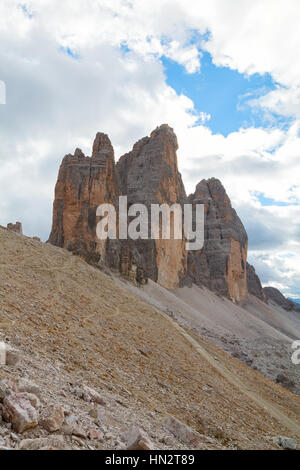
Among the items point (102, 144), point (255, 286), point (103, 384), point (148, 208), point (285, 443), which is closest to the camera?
point (103, 384)

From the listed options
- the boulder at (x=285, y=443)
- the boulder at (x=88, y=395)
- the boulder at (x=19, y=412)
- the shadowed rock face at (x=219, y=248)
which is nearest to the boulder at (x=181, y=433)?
the boulder at (x=88, y=395)

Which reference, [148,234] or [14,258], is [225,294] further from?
[14,258]

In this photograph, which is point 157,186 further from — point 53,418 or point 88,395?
point 53,418

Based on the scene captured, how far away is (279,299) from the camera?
122 meters

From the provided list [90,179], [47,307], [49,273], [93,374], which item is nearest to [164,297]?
[90,179]

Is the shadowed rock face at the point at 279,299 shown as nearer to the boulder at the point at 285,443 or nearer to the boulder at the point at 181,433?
the boulder at the point at 285,443

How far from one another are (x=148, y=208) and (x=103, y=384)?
54224 mm

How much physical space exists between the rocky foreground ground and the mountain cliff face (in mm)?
22552

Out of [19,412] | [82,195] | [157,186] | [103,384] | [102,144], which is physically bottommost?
[103,384]

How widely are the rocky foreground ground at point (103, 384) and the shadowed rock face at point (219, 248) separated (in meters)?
58.9

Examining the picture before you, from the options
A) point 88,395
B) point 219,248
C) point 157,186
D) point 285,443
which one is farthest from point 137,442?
point 219,248

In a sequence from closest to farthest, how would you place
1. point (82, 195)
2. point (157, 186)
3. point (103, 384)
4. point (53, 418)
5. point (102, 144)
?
point (53, 418) → point (103, 384) → point (82, 195) → point (102, 144) → point (157, 186)

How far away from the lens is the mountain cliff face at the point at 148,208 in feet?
154

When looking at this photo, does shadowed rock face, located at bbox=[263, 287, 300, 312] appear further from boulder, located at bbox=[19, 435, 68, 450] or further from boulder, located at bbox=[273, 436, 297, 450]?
boulder, located at bbox=[19, 435, 68, 450]
